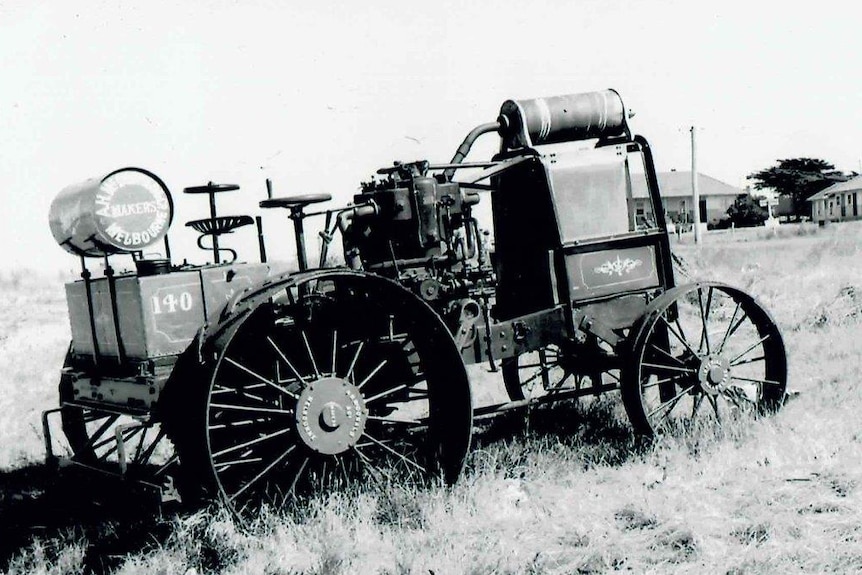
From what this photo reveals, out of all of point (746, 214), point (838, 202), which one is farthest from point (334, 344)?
point (838, 202)

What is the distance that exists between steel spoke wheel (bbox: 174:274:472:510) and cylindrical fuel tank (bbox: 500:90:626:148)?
5.87ft

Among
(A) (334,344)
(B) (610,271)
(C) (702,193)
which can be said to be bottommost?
(A) (334,344)

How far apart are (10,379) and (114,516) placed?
703cm

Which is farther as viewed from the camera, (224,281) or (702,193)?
(702,193)

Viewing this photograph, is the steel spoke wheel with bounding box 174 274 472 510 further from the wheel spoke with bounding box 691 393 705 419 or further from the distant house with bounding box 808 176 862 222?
the distant house with bounding box 808 176 862 222

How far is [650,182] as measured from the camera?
22.1ft

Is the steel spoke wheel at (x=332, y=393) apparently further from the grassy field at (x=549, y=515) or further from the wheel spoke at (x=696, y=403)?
the wheel spoke at (x=696, y=403)

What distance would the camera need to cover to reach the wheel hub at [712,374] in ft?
21.2

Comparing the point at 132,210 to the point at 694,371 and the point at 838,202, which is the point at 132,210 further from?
the point at 838,202

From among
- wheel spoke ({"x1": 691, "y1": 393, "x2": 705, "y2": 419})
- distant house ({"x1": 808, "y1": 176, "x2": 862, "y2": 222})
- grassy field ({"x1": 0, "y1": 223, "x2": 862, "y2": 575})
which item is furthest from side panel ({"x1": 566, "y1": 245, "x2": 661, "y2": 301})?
distant house ({"x1": 808, "y1": 176, "x2": 862, "y2": 222})

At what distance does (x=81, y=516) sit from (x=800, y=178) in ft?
240

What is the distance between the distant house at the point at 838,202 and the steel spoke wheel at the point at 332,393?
2292 inches

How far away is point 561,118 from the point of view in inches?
263

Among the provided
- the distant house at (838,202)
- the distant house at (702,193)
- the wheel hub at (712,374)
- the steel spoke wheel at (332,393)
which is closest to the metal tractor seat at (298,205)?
the steel spoke wheel at (332,393)
